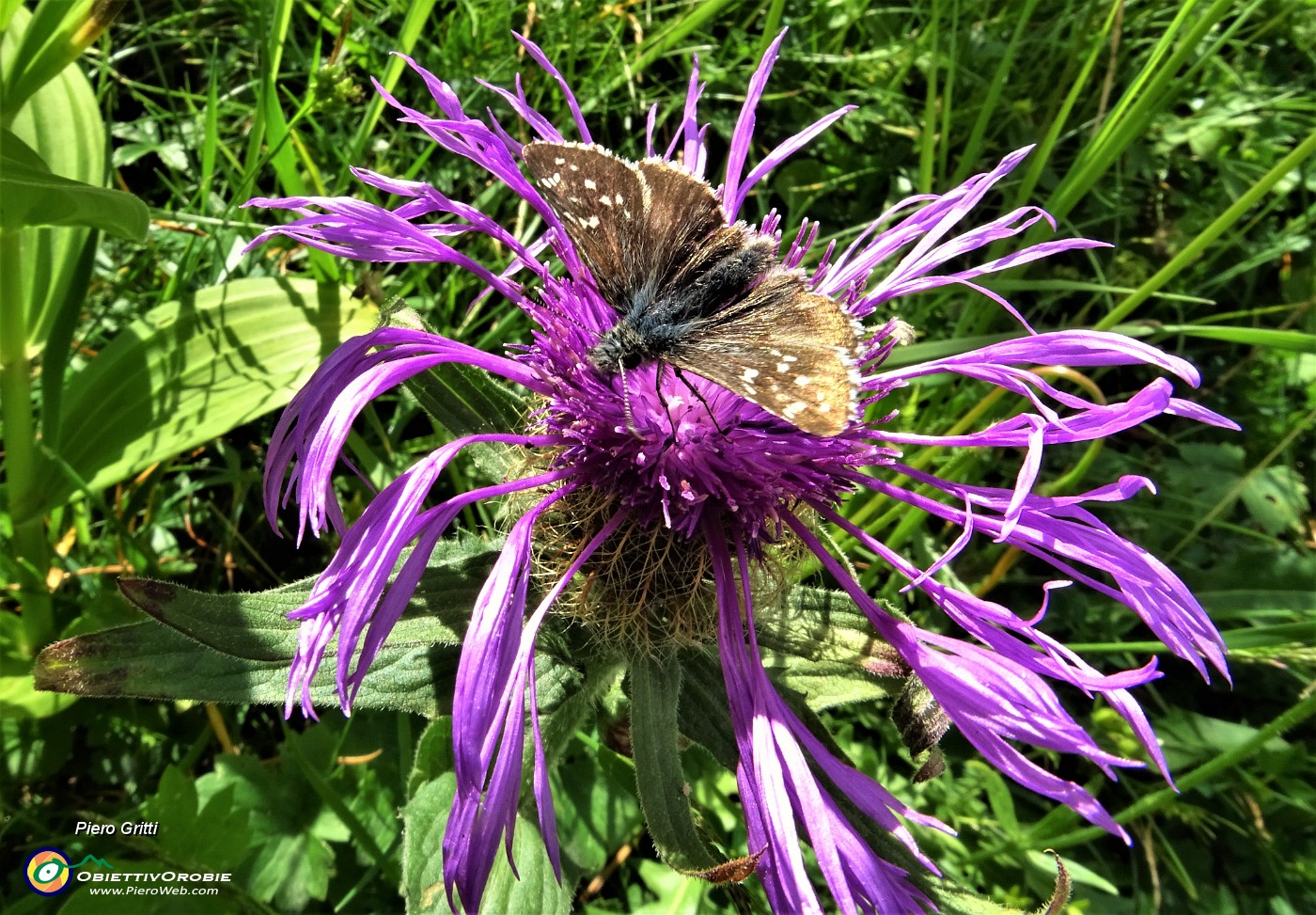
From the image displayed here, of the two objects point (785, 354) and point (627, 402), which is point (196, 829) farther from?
point (785, 354)

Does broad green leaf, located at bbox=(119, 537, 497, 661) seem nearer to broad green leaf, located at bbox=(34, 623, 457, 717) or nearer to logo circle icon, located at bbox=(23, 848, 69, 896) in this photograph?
broad green leaf, located at bbox=(34, 623, 457, 717)

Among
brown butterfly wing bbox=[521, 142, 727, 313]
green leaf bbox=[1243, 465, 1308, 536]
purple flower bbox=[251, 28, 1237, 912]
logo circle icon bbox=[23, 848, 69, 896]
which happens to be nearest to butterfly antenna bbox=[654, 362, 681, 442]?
purple flower bbox=[251, 28, 1237, 912]

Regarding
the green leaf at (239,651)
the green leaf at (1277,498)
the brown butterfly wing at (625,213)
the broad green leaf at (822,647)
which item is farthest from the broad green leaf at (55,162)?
the green leaf at (1277,498)

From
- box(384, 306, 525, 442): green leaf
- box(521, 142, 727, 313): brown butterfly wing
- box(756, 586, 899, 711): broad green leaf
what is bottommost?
box(756, 586, 899, 711): broad green leaf

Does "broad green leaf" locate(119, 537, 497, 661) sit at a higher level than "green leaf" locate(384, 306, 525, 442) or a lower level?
lower

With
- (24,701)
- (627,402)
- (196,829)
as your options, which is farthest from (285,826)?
(627,402)

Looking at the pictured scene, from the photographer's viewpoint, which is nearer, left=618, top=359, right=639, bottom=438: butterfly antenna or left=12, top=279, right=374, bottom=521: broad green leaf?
left=618, top=359, right=639, bottom=438: butterfly antenna
